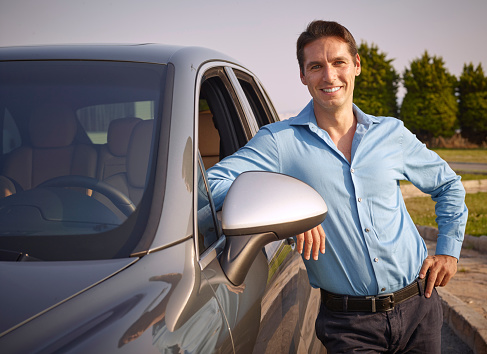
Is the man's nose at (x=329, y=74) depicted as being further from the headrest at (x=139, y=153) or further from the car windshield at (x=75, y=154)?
the headrest at (x=139, y=153)

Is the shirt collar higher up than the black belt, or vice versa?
the shirt collar

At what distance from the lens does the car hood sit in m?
1.10

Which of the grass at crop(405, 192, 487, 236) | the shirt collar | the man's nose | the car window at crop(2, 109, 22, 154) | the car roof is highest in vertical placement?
the car roof

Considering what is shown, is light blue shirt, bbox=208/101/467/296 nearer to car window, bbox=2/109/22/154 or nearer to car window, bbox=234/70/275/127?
car window, bbox=2/109/22/154

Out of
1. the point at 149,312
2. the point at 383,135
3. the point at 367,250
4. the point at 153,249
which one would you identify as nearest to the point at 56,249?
the point at 153,249

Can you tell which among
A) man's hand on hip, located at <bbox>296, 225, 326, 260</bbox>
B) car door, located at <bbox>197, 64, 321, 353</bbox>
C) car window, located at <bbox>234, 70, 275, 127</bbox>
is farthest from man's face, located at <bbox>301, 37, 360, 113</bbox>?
car window, located at <bbox>234, 70, 275, 127</bbox>

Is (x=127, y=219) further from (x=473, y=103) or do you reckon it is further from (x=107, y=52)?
(x=473, y=103)

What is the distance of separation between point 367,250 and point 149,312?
1197mm

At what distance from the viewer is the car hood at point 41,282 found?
1103 mm

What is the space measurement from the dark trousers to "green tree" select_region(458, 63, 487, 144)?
3732 cm

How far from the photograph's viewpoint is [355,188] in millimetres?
2127

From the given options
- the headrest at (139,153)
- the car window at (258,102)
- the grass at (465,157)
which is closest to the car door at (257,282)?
the car window at (258,102)

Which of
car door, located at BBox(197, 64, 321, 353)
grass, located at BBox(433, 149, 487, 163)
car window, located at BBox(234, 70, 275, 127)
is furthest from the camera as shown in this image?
grass, located at BBox(433, 149, 487, 163)

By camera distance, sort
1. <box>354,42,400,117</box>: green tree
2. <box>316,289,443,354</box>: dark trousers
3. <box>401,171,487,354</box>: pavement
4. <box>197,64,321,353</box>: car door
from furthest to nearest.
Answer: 1. <box>354,42,400,117</box>: green tree
2. <box>401,171,487,354</box>: pavement
3. <box>316,289,443,354</box>: dark trousers
4. <box>197,64,321,353</box>: car door
